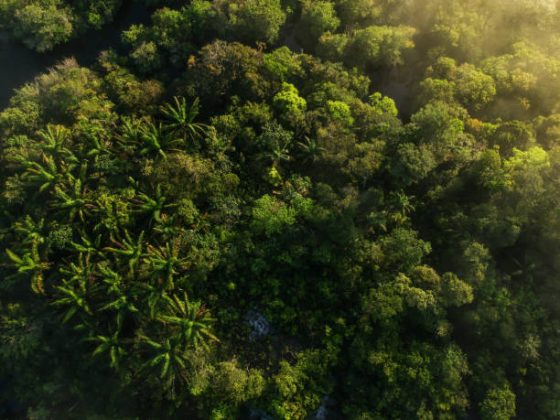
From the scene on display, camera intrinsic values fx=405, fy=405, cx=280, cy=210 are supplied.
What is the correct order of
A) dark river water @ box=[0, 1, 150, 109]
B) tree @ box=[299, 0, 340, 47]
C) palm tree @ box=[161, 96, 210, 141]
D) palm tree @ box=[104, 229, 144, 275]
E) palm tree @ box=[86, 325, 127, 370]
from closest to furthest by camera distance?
palm tree @ box=[86, 325, 127, 370] < palm tree @ box=[104, 229, 144, 275] < palm tree @ box=[161, 96, 210, 141] < tree @ box=[299, 0, 340, 47] < dark river water @ box=[0, 1, 150, 109]

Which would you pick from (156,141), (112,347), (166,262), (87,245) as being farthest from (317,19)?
(112,347)

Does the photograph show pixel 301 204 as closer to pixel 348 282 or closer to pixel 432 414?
pixel 348 282

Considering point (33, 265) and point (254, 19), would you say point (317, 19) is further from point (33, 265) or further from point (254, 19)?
point (33, 265)

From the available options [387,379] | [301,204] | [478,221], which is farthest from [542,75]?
[387,379]

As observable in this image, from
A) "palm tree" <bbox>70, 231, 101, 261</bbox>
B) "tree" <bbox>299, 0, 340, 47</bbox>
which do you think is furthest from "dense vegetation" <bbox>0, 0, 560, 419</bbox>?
"tree" <bbox>299, 0, 340, 47</bbox>

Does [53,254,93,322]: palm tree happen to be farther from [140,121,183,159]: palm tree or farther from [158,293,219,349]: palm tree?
[140,121,183,159]: palm tree

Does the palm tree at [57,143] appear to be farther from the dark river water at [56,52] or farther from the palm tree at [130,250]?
the dark river water at [56,52]

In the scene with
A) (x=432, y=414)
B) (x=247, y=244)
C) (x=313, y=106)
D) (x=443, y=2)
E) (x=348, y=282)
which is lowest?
(x=432, y=414)
